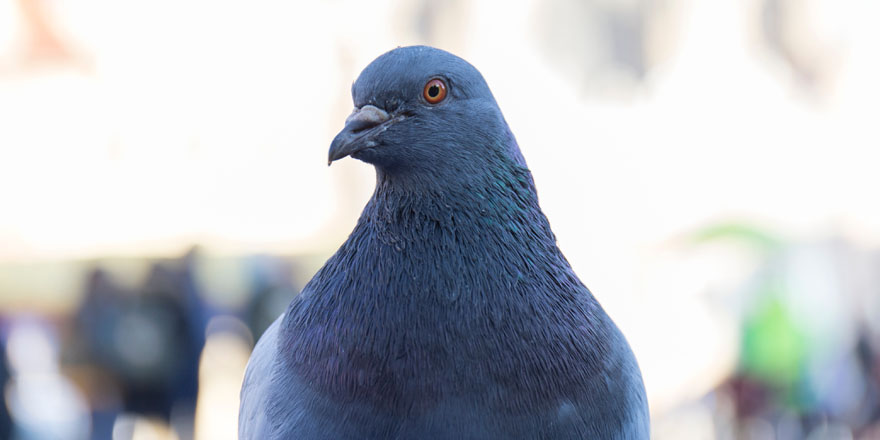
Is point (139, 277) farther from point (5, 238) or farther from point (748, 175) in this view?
point (748, 175)

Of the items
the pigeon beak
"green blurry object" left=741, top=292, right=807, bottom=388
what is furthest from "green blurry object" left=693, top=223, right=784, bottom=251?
the pigeon beak

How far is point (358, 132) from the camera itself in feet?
5.89

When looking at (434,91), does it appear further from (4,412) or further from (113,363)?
(113,363)

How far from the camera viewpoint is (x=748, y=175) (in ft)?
26.7

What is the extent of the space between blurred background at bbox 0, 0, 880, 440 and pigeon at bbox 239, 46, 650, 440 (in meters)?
4.52

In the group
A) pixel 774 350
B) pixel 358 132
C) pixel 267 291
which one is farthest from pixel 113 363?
pixel 774 350

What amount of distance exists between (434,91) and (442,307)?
0.50m

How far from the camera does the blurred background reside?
626cm

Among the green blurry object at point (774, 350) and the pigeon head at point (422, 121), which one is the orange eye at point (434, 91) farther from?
the green blurry object at point (774, 350)

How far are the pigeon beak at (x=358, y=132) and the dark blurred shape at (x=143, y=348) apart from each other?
4665 mm

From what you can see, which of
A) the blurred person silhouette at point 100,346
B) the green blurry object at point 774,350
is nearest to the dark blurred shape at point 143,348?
the blurred person silhouette at point 100,346

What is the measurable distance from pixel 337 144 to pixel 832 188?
802 centimetres

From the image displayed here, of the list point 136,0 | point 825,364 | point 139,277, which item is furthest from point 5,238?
point 825,364

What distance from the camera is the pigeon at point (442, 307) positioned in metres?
1.72
